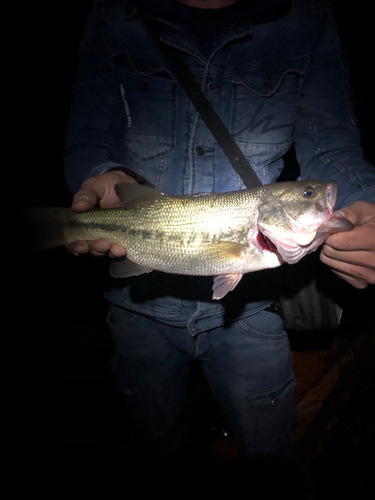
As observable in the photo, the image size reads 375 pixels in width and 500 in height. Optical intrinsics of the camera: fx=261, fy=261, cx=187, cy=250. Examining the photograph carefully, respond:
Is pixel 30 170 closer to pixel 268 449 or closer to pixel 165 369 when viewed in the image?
pixel 165 369

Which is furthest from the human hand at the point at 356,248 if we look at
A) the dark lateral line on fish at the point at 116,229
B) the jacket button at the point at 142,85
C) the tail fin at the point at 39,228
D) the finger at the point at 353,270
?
the tail fin at the point at 39,228

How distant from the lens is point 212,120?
1.64m

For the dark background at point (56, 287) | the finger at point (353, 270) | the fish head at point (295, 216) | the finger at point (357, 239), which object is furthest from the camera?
the dark background at point (56, 287)

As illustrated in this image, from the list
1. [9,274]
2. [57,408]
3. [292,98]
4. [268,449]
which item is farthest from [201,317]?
[9,274]

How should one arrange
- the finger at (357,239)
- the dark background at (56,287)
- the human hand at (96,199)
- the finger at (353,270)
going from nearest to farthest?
the finger at (357,239)
the finger at (353,270)
the human hand at (96,199)
the dark background at (56,287)

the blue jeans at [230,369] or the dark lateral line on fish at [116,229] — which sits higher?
the dark lateral line on fish at [116,229]

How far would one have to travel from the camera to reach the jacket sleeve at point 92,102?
1794mm

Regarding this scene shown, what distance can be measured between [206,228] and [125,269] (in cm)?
57

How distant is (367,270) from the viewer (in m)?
1.30

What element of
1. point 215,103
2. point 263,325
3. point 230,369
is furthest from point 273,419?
point 215,103

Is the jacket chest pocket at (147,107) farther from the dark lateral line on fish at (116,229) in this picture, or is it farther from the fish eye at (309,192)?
the fish eye at (309,192)

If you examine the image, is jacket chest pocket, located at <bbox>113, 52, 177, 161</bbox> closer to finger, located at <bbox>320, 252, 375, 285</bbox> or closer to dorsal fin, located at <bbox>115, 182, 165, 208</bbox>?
dorsal fin, located at <bbox>115, 182, 165, 208</bbox>

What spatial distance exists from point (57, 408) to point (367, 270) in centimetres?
390

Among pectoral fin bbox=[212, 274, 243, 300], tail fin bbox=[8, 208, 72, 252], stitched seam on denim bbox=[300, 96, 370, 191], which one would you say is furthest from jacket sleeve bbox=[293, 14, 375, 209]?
tail fin bbox=[8, 208, 72, 252]
